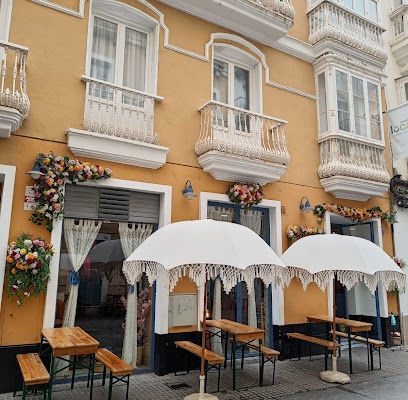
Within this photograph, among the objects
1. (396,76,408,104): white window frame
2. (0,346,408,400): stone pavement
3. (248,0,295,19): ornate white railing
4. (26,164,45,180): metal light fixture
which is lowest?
(0,346,408,400): stone pavement

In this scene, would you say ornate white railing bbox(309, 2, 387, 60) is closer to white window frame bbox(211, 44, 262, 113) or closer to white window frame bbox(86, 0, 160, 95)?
white window frame bbox(211, 44, 262, 113)

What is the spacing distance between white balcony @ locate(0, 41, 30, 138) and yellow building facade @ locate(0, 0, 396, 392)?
0.07 ft

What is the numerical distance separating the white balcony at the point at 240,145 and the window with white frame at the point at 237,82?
0.05 m

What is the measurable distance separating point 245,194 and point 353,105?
13.7ft

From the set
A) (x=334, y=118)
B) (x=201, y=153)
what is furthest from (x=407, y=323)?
(x=201, y=153)

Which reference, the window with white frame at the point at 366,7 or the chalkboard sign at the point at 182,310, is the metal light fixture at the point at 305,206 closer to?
the chalkboard sign at the point at 182,310

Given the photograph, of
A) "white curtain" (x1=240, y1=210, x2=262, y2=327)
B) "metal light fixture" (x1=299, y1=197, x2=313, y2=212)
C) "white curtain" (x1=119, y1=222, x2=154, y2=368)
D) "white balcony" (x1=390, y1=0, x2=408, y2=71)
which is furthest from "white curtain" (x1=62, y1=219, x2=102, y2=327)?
"white balcony" (x1=390, y1=0, x2=408, y2=71)

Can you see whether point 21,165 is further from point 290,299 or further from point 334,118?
point 334,118

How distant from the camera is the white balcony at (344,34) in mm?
9688

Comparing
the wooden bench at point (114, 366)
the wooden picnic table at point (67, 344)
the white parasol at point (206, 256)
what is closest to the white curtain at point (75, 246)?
the wooden picnic table at point (67, 344)

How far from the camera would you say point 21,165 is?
6.02m

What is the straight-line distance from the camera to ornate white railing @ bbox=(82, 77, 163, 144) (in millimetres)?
6773

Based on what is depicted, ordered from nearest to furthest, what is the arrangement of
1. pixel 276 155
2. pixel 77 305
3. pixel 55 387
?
pixel 55 387 < pixel 77 305 < pixel 276 155

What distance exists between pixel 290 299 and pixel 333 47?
20.8ft
